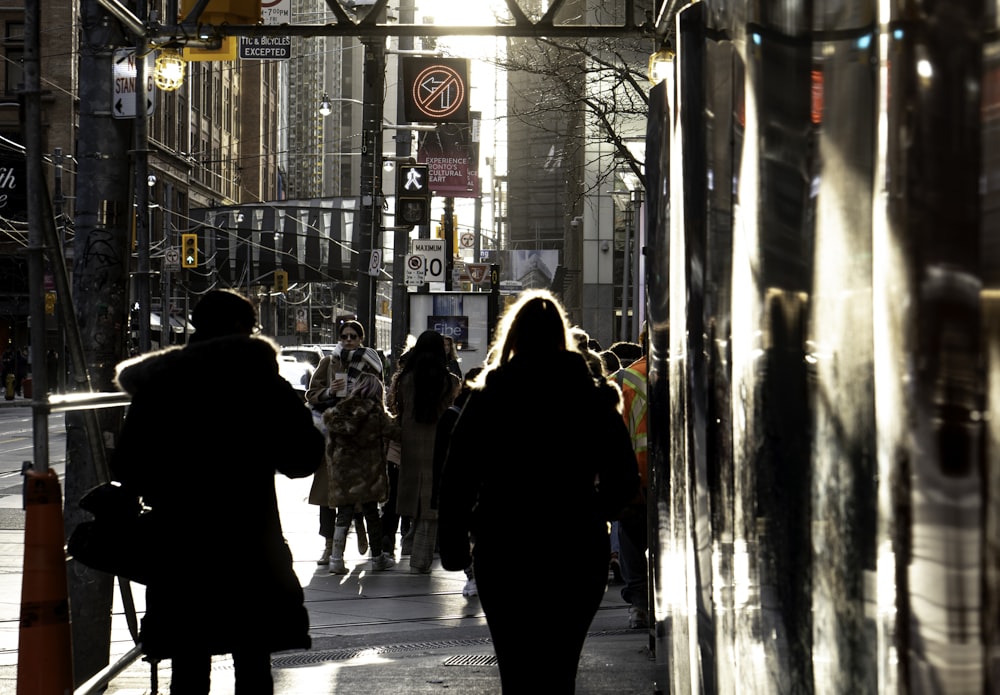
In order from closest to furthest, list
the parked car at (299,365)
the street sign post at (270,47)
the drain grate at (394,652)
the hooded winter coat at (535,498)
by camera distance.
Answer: the hooded winter coat at (535,498), the drain grate at (394,652), the street sign post at (270,47), the parked car at (299,365)

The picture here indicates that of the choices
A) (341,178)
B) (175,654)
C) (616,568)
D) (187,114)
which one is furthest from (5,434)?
(341,178)

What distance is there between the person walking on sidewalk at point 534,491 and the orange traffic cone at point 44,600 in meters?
1.43

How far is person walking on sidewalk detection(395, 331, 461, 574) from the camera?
11.4 m

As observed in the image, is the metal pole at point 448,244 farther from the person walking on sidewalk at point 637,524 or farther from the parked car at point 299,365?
the person walking on sidewalk at point 637,524

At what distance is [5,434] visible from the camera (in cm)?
3062

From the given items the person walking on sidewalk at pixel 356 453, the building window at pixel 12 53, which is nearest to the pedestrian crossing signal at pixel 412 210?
the person walking on sidewalk at pixel 356 453

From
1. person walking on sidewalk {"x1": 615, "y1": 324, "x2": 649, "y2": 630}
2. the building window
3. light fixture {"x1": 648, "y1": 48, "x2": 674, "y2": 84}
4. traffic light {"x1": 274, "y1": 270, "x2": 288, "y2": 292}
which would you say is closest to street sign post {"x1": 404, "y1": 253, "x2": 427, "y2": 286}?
person walking on sidewalk {"x1": 615, "y1": 324, "x2": 649, "y2": 630}

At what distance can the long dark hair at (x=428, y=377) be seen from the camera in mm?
11219

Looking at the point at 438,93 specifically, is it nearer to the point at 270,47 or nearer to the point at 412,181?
the point at 412,181

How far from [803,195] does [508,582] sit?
2256 mm

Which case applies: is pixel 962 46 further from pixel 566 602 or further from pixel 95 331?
pixel 95 331

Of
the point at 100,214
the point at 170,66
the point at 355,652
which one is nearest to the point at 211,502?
the point at 100,214

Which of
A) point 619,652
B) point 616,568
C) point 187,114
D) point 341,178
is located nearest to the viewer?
point 619,652

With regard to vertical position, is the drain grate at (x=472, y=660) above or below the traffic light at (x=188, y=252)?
below
